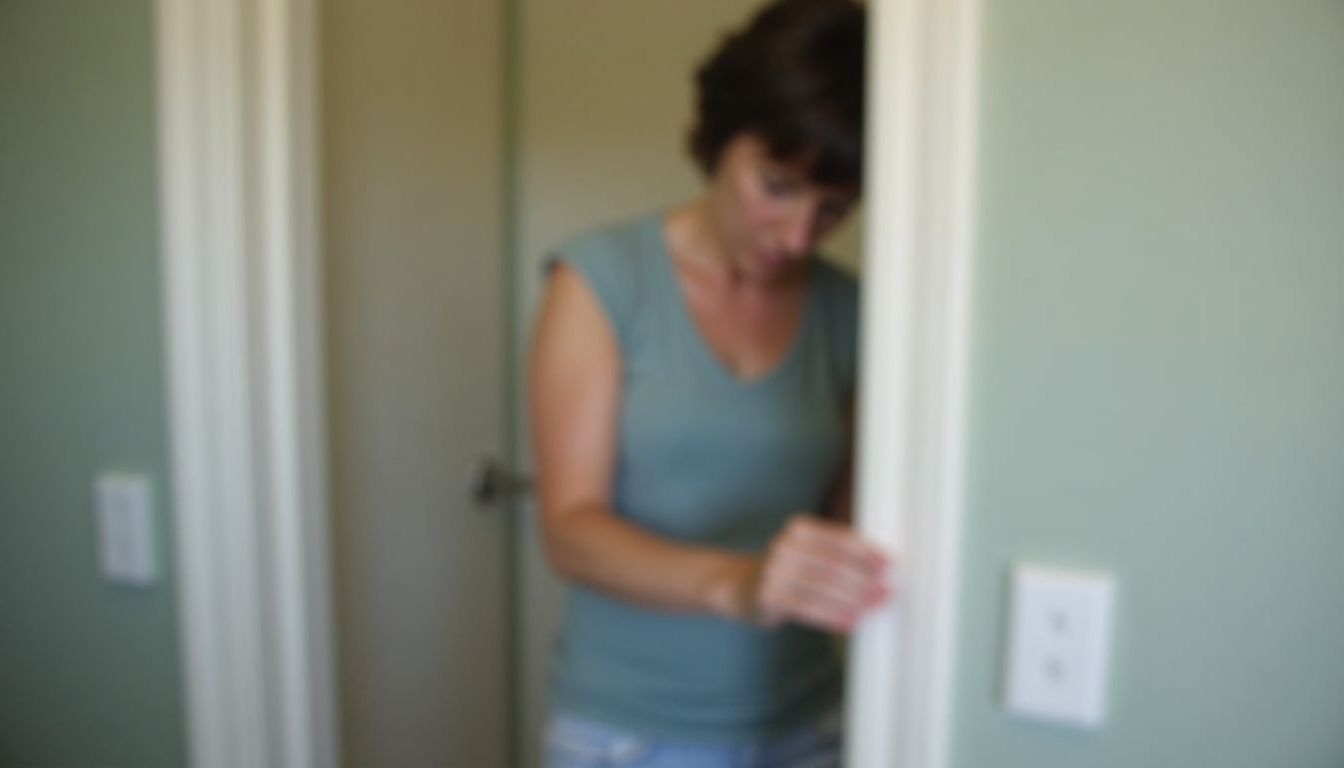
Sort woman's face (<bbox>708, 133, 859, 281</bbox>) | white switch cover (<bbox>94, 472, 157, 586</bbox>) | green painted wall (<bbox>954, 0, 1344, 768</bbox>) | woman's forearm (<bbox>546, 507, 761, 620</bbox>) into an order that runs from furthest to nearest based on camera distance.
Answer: white switch cover (<bbox>94, 472, 157, 586</bbox>) < woman's face (<bbox>708, 133, 859, 281</bbox>) < woman's forearm (<bbox>546, 507, 761, 620</bbox>) < green painted wall (<bbox>954, 0, 1344, 768</bbox>)

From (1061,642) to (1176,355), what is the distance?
20cm

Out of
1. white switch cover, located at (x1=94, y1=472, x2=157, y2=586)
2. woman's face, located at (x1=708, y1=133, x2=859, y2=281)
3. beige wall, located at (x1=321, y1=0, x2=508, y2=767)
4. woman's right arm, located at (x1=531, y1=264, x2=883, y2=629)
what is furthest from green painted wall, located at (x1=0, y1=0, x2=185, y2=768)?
woman's face, located at (x1=708, y1=133, x2=859, y2=281)

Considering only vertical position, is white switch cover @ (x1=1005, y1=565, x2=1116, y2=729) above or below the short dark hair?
below

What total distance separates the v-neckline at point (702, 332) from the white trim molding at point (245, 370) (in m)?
0.34

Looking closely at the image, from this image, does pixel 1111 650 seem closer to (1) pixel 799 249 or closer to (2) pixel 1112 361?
(2) pixel 1112 361

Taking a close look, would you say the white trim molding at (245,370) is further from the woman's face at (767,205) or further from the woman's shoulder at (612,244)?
the woman's face at (767,205)

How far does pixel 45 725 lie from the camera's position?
106 centimetres

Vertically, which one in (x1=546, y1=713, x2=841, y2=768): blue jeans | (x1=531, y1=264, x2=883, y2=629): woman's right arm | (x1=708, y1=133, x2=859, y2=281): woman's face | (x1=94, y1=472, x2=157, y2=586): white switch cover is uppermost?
(x1=708, y1=133, x2=859, y2=281): woman's face

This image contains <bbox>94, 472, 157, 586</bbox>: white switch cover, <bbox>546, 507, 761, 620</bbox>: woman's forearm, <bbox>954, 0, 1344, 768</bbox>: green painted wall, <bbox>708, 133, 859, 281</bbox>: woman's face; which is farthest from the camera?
<bbox>94, 472, 157, 586</bbox>: white switch cover

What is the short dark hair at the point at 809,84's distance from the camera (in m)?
0.78

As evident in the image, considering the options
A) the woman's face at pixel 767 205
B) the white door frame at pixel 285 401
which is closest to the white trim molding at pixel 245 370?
the white door frame at pixel 285 401

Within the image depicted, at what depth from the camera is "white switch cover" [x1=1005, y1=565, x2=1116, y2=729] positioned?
62 centimetres

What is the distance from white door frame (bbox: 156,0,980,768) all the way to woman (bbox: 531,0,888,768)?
176 millimetres

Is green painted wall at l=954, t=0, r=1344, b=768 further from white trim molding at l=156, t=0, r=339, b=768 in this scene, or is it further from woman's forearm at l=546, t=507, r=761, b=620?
white trim molding at l=156, t=0, r=339, b=768
